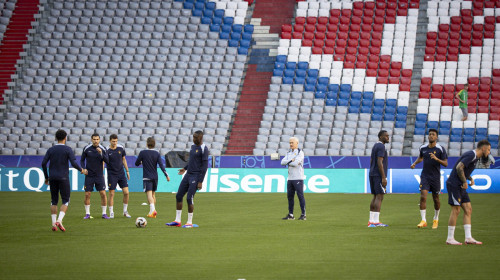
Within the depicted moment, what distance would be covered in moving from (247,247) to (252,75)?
89.4 ft

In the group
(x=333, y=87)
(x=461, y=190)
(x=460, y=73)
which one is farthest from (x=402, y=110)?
(x=461, y=190)

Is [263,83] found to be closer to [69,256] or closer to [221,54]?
[221,54]

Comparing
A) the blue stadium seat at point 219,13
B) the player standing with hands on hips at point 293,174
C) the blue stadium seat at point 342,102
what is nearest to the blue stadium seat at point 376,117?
the blue stadium seat at point 342,102

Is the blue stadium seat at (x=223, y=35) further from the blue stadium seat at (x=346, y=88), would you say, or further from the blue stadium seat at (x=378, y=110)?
the blue stadium seat at (x=378, y=110)

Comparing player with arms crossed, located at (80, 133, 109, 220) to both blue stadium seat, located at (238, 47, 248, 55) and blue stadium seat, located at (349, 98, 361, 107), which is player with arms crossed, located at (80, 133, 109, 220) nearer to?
blue stadium seat, located at (349, 98, 361, 107)

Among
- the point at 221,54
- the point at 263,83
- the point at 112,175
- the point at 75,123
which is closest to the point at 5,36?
the point at 75,123

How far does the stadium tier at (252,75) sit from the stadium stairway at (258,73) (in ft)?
0.37

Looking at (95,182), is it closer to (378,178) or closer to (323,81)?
(378,178)

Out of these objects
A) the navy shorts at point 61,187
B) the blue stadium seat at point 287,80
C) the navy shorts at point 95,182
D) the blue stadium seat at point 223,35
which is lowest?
the navy shorts at point 61,187

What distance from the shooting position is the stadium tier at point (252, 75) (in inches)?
1400

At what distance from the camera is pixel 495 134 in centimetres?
3425

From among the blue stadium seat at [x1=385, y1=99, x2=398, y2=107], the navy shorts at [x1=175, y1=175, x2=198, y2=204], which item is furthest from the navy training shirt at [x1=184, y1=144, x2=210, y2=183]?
the blue stadium seat at [x1=385, y1=99, x2=398, y2=107]

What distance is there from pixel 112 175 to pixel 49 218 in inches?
77.2

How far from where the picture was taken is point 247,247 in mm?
12516
